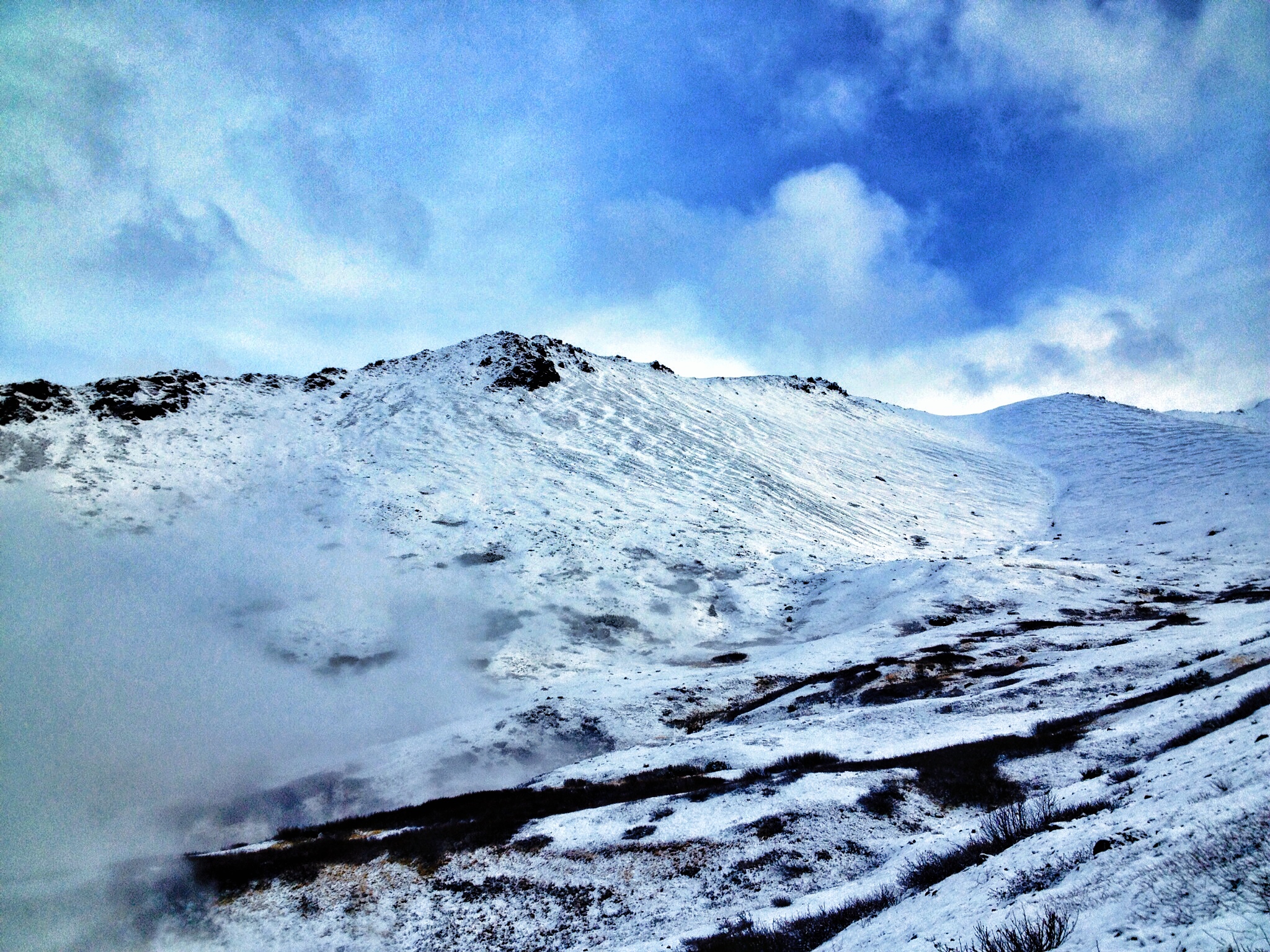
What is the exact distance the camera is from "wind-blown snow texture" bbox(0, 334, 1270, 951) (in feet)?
33.2

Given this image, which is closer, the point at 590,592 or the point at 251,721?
the point at 251,721

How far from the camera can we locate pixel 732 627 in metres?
32.8

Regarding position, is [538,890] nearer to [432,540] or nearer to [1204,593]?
[432,540]

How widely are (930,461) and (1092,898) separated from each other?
213 feet

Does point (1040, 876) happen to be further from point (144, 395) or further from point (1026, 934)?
point (144, 395)

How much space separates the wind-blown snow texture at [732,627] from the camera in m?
10.1

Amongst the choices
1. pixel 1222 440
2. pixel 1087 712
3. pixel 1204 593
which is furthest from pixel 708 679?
pixel 1222 440

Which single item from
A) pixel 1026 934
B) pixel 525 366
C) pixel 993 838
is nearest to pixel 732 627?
pixel 993 838

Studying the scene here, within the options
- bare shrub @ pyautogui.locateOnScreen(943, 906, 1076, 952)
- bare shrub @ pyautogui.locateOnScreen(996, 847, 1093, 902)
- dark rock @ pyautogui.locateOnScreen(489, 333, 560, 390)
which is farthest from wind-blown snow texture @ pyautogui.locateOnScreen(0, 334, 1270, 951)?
dark rock @ pyautogui.locateOnScreen(489, 333, 560, 390)

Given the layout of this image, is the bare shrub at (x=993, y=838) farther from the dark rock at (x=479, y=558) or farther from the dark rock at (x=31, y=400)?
the dark rock at (x=31, y=400)

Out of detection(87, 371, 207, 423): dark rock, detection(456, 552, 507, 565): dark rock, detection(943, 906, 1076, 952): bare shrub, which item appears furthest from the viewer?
detection(87, 371, 207, 423): dark rock

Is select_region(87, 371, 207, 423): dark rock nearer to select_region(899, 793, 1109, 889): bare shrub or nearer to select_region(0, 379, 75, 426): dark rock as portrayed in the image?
select_region(0, 379, 75, 426): dark rock

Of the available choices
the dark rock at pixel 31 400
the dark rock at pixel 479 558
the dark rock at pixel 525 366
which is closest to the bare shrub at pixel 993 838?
the dark rock at pixel 479 558

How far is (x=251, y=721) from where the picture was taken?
22.8 meters
